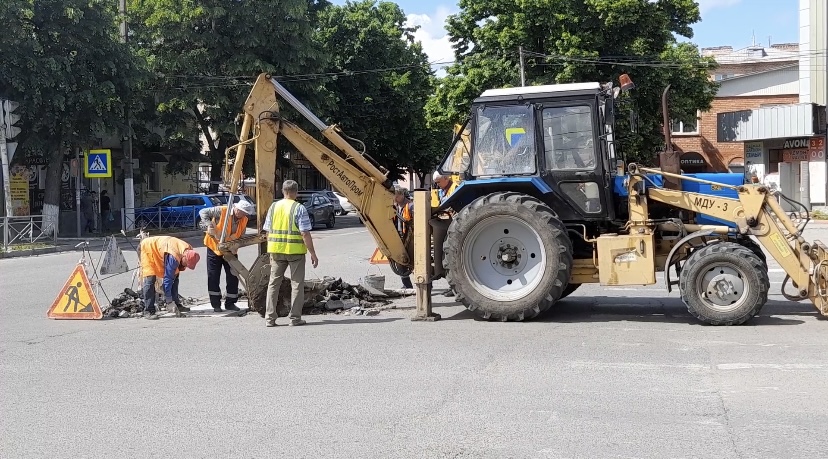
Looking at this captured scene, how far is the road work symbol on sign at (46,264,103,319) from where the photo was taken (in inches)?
423

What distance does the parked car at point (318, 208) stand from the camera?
3526 cm

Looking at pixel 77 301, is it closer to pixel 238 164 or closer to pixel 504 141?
pixel 238 164

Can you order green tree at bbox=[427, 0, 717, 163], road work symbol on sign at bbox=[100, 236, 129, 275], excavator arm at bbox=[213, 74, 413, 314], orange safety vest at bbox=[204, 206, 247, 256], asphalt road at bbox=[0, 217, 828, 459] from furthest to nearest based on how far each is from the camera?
1. green tree at bbox=[427, 0, 717, 163]
2. road work symbol on sign at bbox=[100, 236, 129, 275]
3. orange safety vest at bbox=[204, 206, 247, 256]
4. excavator arm at bbox=[213, 74, 413, 314]
5. asphalt road at bbox=[0, 217, 828, 459]

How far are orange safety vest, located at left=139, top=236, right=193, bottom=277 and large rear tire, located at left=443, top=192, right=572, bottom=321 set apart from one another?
3560mm

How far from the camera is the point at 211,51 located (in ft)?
111

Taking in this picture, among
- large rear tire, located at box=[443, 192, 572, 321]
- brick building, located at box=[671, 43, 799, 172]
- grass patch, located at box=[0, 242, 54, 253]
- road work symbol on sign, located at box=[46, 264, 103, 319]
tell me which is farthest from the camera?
brick building, located at box=[671, 43, 799, 172]

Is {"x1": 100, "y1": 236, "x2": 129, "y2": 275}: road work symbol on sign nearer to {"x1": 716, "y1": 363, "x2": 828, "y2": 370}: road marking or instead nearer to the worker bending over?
the worker bending over

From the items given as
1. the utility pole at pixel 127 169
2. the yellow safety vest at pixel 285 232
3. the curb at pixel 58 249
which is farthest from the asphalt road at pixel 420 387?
the utility pole at pixel 127 169

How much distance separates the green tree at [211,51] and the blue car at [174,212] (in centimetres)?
298

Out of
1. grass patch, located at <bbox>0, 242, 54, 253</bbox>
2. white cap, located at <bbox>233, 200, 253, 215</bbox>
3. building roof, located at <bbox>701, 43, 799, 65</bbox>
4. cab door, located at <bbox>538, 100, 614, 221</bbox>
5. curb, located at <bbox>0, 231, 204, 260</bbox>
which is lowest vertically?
curb, located at <bbox>0, 231, 204, 260</bbox>

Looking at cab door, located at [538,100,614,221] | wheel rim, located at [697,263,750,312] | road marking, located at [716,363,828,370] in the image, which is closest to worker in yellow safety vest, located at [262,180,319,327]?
cab door, located at [538,100,614,221]

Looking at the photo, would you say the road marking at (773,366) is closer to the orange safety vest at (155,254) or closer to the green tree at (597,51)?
the orange safety vest at (155,254)

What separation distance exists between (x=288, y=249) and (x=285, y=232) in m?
0.21

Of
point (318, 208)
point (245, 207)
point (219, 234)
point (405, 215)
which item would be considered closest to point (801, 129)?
point (318, 208)
